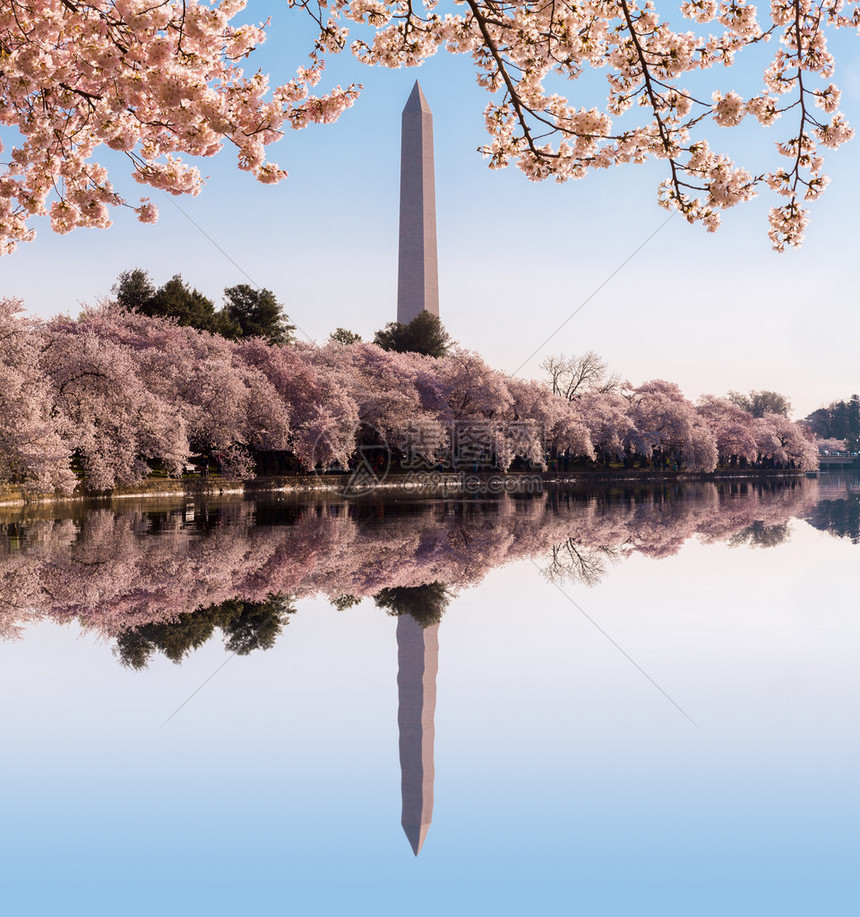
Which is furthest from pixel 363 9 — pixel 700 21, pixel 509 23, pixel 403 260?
pixel 403 260

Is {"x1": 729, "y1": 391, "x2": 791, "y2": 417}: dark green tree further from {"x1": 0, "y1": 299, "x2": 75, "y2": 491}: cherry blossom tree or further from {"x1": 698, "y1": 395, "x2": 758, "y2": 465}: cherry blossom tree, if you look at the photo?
{"x1": 0, "y1": 299, "x2": 75, "y2": 491}: cherry blossom tree

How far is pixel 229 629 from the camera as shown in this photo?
733cm

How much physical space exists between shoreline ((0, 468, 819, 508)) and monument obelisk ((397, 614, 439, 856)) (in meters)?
20.2

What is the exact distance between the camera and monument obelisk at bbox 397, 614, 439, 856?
12.8ft

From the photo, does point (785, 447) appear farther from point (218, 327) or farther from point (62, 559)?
point (62, 559)

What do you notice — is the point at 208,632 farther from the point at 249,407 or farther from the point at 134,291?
the point at 134,291

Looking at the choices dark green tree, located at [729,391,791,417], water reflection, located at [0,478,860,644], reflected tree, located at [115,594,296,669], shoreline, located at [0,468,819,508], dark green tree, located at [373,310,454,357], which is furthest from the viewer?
dark green tree, located at [729,391,791,417]

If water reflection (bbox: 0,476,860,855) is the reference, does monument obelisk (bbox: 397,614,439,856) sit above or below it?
below

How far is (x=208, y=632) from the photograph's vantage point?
284 inches

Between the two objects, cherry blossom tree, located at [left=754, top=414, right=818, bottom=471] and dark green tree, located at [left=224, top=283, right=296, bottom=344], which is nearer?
dark green tree, located at [left=224, top=283, right=296, bottom=344]

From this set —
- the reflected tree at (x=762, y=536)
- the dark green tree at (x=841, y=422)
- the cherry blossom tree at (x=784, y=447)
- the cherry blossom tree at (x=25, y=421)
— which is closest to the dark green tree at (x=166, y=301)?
the cherry blossom tree at (x=25, y=421)

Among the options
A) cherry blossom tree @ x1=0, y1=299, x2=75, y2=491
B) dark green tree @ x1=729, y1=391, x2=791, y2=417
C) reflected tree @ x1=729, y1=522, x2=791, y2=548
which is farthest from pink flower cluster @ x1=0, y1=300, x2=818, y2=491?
dark green tree @ x1=729, y1=391, x2=791, y2=417

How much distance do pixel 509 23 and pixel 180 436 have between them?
26.9 meters

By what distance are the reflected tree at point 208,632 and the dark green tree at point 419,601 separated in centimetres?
108
